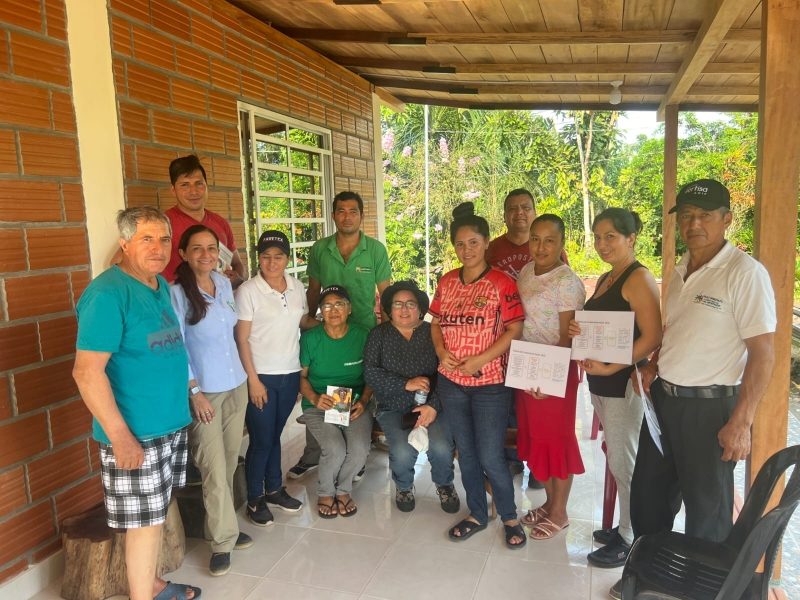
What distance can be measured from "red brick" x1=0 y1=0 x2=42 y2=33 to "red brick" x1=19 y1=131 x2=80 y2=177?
1.38 feet

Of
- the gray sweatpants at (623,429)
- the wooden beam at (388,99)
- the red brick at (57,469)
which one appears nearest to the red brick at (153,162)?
the red brick at (57,469)

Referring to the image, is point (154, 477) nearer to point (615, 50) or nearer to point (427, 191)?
point (615, 50)

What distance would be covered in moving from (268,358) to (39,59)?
64.3 inches

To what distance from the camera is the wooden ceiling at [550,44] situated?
3.37 m

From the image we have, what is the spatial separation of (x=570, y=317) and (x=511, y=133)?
1127cm

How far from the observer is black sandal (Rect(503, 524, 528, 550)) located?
8.91 feet

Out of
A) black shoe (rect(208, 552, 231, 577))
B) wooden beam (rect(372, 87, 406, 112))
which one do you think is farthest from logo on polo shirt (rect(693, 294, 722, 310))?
wooden beam (rect(372, 87, 406, 112))

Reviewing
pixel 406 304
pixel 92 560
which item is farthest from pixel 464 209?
pixel 92 560

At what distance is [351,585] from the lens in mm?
2482

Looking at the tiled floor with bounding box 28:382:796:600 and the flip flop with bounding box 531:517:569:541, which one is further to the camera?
the flip flop with bounding box 531:517:569:541

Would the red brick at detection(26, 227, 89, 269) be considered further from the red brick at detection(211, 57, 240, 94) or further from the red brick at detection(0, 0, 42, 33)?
the red brick at detection(211, 57, 240, 94)

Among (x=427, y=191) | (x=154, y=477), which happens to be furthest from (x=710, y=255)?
(x=427, y=191)

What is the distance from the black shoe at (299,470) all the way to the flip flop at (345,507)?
0.56 m

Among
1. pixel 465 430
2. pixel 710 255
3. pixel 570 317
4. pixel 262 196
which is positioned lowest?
pixel 465 430
